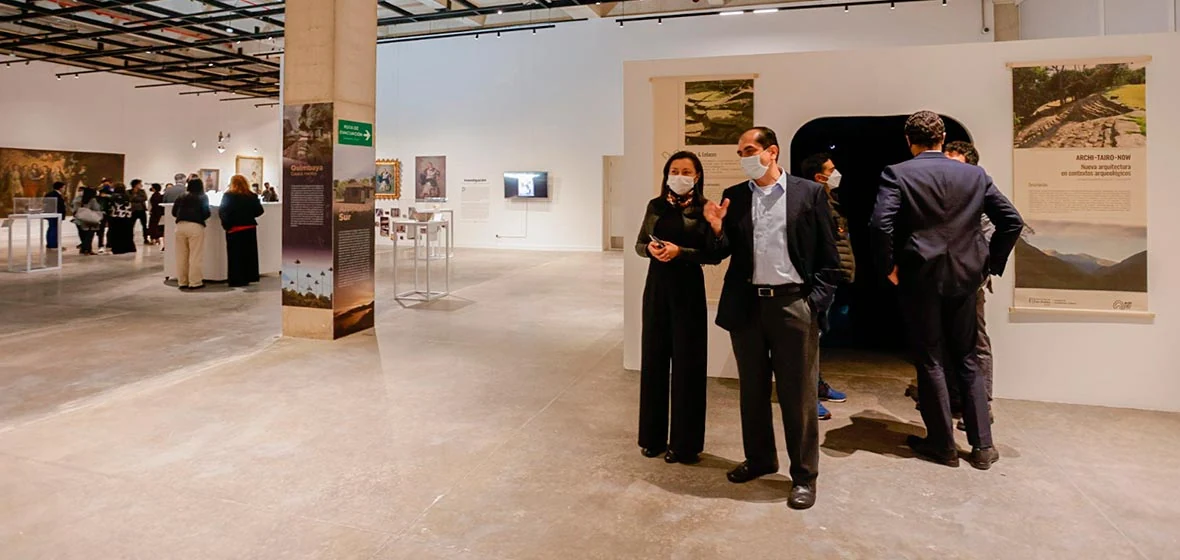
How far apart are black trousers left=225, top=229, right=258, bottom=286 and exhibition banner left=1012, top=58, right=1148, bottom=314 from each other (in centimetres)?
942

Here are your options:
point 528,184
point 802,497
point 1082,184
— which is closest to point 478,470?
point 802,497

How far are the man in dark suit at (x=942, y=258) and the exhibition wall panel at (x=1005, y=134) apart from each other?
129 centimetres

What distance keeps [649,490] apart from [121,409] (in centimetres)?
331

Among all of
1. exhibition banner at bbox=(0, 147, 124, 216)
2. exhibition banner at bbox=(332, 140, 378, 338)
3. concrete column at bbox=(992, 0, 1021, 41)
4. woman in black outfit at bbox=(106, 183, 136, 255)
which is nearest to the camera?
exhibition banner at bbox=(332, 140, 378, 338)

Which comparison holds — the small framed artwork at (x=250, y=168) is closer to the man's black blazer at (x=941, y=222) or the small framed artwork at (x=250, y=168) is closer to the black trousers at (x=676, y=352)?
the black trousers at (x=676, y=352)

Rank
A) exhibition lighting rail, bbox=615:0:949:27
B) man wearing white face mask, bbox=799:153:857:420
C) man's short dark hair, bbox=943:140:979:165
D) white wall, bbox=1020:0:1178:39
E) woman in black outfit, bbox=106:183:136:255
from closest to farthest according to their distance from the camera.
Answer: man's short dark hair, bbox=943:140:979:165 < man wearing white face mask, bbox=799:153:857:420 < white wall, bbox=1020:0:1178:39 < exhibition lighting rail, bbox=615:0:949:27 < woman in black outfit, bbox=106:183:136:255

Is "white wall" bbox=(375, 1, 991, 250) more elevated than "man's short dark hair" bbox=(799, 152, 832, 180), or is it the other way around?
"white wall" bbox=(375, 1, 991, 250)

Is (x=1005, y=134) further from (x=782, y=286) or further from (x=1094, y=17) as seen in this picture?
(x=1094, y=17)

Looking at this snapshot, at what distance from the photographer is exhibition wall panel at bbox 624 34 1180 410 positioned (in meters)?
4.18

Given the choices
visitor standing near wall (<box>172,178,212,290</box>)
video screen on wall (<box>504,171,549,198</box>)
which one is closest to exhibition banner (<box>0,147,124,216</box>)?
visitor standing near wall (<box>172,178,212,290</box>)

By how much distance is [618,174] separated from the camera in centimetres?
1662

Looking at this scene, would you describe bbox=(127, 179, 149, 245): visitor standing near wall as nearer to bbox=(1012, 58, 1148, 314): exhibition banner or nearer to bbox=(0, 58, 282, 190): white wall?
bbox=(0, 58, 282, 190): white wall

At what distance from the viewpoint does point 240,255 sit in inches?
391

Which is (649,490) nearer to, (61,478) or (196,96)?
(61,478)
